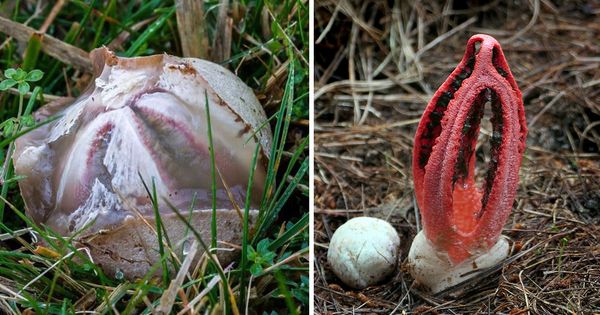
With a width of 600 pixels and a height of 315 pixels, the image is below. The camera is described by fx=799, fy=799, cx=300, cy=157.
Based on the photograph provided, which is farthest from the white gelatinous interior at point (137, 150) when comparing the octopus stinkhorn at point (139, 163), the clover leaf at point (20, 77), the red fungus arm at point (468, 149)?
the red fungus arm at point (468, 149)

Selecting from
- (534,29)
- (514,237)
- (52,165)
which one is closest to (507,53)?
(534,29)

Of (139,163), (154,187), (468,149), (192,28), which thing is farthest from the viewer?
(192,28)

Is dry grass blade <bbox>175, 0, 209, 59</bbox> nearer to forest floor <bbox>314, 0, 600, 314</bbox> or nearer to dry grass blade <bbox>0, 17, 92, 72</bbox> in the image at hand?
dry grass blade <bbox>0, 17, 92, 72</bbox>

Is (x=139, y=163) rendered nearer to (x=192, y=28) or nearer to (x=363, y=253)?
(x=363, y=253)

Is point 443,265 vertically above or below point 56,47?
below

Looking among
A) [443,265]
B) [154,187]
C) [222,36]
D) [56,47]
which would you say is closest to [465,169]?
[443,265]

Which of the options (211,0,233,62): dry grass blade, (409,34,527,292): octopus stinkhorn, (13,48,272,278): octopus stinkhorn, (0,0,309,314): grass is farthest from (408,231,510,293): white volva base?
(211,0,233,62): dry grass blade
